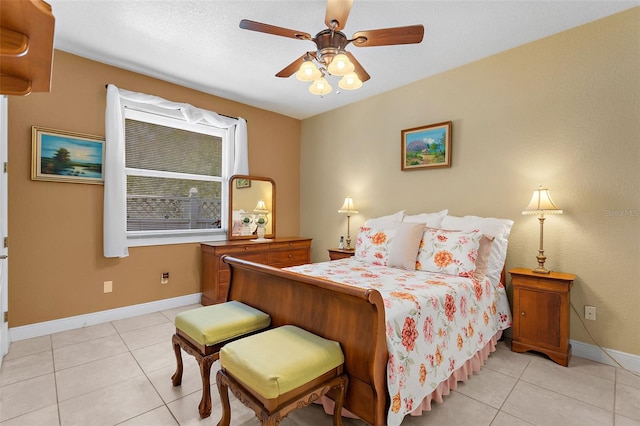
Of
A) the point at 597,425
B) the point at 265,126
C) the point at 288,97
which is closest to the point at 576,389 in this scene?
the point at 597,425

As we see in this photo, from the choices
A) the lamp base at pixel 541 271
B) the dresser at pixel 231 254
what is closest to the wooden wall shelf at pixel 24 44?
the dresser at pixel 231 254

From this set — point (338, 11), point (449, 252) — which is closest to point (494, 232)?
point (449, 252)

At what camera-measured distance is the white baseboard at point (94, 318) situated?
113 inches

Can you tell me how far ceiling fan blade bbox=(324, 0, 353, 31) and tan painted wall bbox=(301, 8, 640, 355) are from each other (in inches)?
80.2

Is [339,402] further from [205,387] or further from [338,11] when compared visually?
[338,11]

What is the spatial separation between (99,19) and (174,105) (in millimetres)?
1196

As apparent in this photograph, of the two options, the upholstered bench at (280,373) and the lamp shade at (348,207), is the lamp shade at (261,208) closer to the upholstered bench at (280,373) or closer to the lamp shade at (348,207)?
the lamp shade at (348,207)

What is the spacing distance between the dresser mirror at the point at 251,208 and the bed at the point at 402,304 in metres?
1.83

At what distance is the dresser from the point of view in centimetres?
375

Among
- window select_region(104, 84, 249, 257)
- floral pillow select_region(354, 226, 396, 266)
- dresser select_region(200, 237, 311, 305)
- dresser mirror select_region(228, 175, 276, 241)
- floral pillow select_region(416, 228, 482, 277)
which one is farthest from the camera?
dresser mirror select_region(228, 175, 276, 241)

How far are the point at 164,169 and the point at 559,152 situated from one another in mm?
4200

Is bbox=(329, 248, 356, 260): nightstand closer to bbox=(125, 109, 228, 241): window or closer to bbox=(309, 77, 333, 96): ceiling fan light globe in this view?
bbox=(125, 109, 228, 241): window

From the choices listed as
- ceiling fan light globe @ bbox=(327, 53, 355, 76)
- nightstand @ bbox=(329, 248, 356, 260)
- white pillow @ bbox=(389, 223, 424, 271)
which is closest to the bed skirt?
white pillow @ bbox=(389, 223, 424, 271)

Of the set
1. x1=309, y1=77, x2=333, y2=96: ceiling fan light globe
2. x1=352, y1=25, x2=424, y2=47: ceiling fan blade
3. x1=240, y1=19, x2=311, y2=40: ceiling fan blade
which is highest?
x1=240, y1=19, x2=311, y2=40: ceiling fan blade
